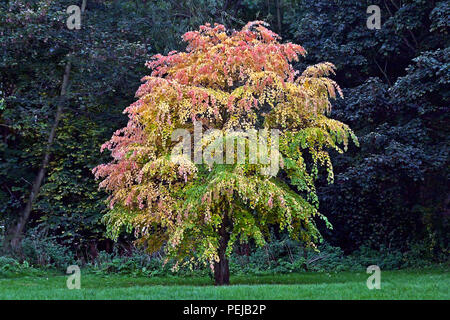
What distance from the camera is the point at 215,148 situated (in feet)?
31.7

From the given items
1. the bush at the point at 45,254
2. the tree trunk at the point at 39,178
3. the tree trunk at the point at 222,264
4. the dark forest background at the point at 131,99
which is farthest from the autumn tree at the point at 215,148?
the tree trunk at the point at 39,178

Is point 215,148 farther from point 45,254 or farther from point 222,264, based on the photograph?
point 45,254

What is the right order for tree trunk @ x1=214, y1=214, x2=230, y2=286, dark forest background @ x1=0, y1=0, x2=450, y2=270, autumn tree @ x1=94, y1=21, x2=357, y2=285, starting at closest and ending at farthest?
autumn tree @ x1=94, y1=21, x2=357, y2=285 < tree trunk @ x1=214, y1=214, x2=230, y2=286 < dark forest background @ x1=0, y1=0, x2=450, y2=270

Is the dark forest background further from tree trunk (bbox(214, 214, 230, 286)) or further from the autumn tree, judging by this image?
tree trunk (bbox(214, 214, 230, 286))

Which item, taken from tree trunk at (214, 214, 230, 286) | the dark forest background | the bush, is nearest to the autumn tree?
tree trunk at (214, 214, 230, 286)

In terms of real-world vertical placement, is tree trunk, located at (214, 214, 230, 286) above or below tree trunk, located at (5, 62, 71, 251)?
below

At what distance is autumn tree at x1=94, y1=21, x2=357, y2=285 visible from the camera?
965 cm

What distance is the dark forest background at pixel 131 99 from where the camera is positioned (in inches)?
609

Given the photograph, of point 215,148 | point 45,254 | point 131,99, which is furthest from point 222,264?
point 131,99

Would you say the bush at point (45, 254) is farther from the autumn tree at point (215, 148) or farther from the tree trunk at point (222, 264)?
the tree trunk at point (222, 264)

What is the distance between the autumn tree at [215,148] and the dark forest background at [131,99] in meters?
4.58

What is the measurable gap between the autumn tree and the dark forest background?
15.0ft
